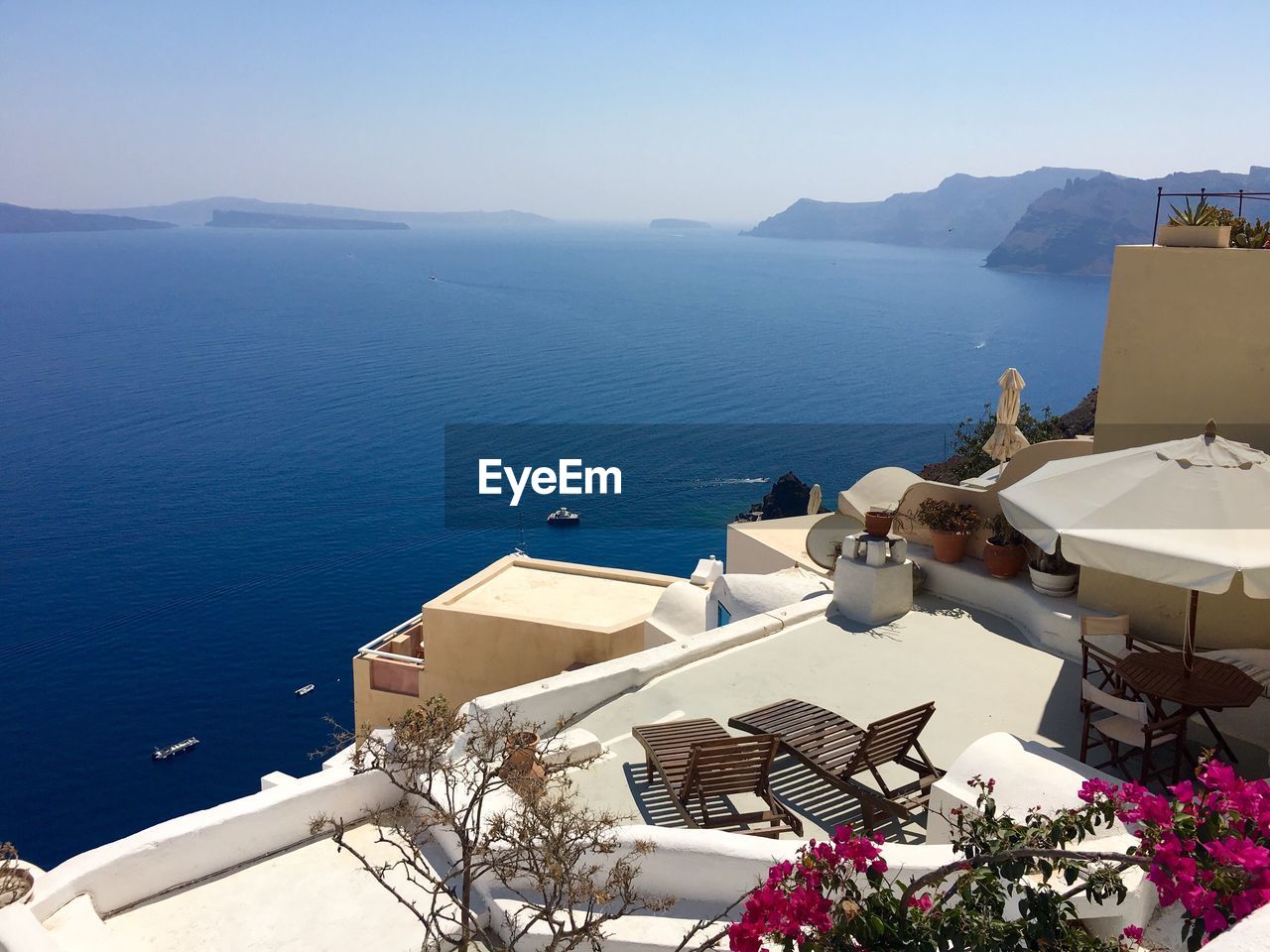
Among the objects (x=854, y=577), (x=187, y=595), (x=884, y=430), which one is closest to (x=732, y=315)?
(x=884, y=430)

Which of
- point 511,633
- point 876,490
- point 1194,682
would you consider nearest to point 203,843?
point 1194,682

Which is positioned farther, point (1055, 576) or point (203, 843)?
point (1055, 576)

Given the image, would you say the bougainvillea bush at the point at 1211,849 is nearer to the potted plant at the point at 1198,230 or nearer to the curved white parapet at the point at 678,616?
the potted plant at the point at 1198,230

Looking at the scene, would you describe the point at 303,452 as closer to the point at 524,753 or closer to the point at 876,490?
the point at 876,490

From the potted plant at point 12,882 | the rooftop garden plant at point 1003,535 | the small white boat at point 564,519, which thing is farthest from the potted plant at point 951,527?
the small white boat at point 564,519

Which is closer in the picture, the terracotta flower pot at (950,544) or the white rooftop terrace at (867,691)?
the white rooftop terrace at (867,691)
